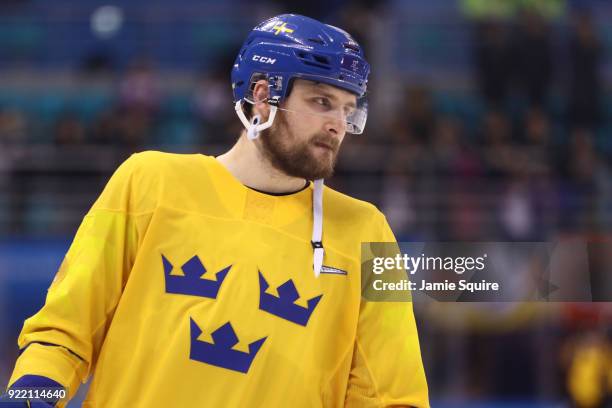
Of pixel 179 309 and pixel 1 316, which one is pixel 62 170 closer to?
pixel 1 316

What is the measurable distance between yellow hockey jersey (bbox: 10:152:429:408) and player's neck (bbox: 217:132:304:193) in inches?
1.5

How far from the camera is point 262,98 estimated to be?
2656mm

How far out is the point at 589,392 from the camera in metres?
6.63

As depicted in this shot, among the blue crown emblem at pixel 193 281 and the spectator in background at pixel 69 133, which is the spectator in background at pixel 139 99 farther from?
the blue crown emblem at pixel 193 281

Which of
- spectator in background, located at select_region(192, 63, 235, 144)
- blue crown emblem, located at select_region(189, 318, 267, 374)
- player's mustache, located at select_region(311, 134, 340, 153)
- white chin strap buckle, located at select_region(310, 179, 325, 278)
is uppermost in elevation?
spectator in background, located at select_region(192, 63, 235, 144)

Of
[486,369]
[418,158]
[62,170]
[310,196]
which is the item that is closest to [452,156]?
[418,158]

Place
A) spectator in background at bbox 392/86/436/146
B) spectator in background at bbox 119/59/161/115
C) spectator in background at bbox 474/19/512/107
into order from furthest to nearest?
1. spectator in background at bbox 119/59/161/115
2. spectator in background at bbox 474/19/512/107
3. spectator in background at bbox 392/86/436/146

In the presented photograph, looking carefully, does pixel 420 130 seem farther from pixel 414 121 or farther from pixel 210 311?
pixel 210 311

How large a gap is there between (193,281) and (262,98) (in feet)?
1.65

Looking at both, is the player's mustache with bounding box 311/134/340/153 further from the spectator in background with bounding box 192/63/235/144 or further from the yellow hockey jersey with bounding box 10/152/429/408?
the spectator in background with bounding box 192/63/235/144

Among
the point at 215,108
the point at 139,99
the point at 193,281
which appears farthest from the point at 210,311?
the point at 139,99

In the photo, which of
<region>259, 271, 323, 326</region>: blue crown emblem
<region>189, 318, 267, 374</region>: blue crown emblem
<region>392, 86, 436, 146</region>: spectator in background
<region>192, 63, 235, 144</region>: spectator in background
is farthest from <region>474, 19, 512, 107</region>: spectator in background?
<region>189, 318, 267, 374</region>: blue crown emblem

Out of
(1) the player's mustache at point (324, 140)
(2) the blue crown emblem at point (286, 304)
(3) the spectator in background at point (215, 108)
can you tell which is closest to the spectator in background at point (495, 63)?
(3) the spectator in background at point (215, 108)

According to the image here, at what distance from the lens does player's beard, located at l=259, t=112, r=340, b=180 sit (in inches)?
101
